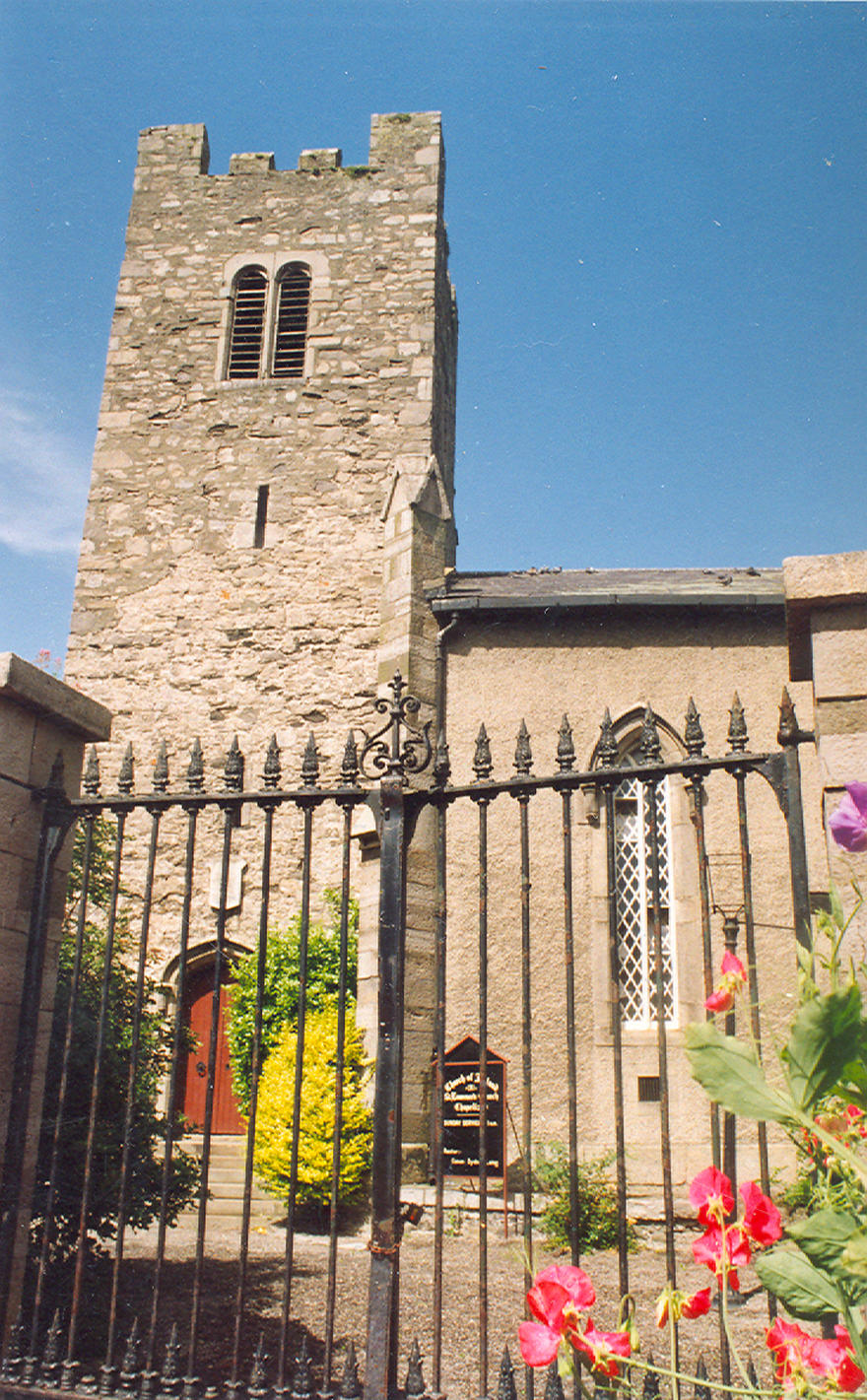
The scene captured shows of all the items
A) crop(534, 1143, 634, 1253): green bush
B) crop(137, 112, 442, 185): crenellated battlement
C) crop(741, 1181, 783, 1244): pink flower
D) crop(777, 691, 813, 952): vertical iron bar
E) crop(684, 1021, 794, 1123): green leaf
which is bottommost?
crop(534, 1143, 634, 1253): green bush

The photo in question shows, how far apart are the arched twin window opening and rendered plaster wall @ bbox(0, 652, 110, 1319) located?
10221mm

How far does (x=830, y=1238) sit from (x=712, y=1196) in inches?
12.3

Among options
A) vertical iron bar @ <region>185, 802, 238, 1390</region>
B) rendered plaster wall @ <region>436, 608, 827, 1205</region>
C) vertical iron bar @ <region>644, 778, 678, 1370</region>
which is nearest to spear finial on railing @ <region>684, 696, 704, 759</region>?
vertical iron bar @ <region>644, 778, 678, 1370</region>

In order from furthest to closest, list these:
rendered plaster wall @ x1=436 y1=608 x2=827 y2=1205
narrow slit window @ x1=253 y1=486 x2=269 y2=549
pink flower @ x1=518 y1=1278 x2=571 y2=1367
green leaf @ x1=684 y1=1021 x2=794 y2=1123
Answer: narrow slit window @ x1=253 y1=486 x2=269 y2=549
rendered plaster wall @ x1=436 y1=608 x2=827 y2=1205
pink flower @ x1=518 y1=1278 x2=571 y2=1367
green leaf @ x1=684 y1=1021 x2=794 y2=1123

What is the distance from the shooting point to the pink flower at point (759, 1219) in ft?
6.33

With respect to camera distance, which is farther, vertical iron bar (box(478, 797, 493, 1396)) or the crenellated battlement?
the crenellated battlement

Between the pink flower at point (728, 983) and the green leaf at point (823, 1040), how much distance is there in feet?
1.14

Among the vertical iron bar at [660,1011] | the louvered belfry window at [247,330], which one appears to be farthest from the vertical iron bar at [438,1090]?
the louvered belfry window at [247,330]

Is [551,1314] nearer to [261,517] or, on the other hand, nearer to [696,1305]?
[696,1305]

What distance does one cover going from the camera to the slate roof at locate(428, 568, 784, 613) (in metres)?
9.39

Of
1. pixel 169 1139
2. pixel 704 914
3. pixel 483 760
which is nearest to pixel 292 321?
pixel 483 760

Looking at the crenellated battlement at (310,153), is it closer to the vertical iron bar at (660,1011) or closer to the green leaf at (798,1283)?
the vertical iron bar at (660,1011)

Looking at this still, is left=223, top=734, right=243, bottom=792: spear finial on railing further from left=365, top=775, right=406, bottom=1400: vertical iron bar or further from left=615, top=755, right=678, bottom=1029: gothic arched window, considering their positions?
left=615, top=755, right=678, bottom=1029: gothic arched window

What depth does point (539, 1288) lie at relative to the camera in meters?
1.83
